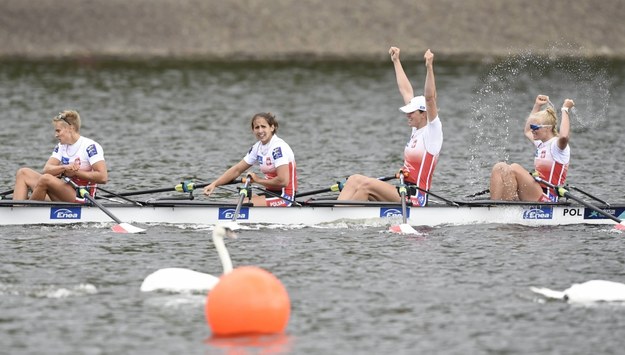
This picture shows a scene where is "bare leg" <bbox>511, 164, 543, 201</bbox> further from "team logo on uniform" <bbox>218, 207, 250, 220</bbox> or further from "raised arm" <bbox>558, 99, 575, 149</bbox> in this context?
"team logo on uniform" <bbox>218, 207, 250, 220</bbox>

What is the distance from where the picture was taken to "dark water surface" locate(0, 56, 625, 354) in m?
13.7

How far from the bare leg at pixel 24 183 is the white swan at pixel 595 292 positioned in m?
8.43

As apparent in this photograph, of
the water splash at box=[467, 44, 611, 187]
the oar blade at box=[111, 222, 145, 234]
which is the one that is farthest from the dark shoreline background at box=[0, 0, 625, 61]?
the oar blade at box=[111, 222, 145, 234]

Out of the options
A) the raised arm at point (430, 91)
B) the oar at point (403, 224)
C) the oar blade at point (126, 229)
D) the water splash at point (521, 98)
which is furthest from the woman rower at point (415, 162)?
the water splash at point (521, 98)

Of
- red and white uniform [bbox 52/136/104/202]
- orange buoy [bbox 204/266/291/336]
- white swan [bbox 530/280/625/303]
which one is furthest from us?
red and white uniform [bbox 52/136/104/202]

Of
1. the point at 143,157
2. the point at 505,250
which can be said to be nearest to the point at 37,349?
the point at 505,250

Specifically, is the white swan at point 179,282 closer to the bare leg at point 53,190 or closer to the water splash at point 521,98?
the bare leg at point 53,190

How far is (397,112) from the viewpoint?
127ft

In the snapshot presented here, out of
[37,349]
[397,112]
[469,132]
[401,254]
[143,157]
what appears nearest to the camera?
[37,349]

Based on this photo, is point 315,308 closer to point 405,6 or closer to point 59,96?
point 59,96

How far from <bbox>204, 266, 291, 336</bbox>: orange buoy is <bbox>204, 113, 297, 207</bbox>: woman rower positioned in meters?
6.18

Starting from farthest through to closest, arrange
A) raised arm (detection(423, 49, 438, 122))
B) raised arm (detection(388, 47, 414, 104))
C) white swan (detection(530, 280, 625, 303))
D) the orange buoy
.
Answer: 1. raised arm (detection(388, 47, 414, 104))
2. raised arm (detection(423, 49, 438, 122))
3. white swan (detection(530, 280, 625, 303))
4. the orange buoy

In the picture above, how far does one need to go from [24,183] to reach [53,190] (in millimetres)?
463

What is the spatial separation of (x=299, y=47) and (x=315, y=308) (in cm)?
3934
